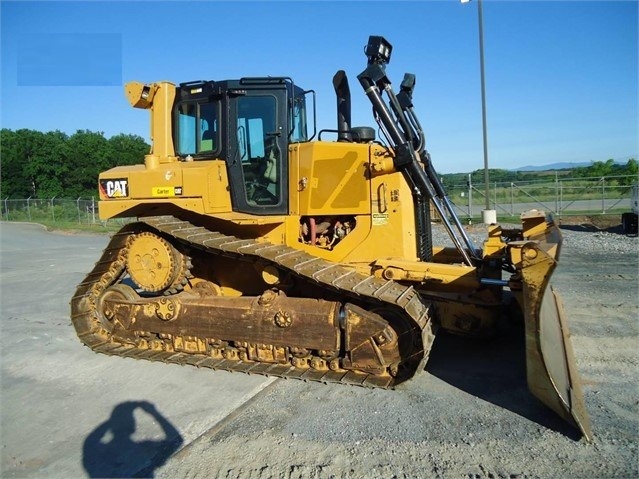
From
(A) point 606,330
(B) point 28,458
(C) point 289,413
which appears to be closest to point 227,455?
(C) point 289,413

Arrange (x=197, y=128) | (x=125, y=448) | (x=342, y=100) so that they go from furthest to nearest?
(x=342, y=100) < (x=197, y=128) < (x=125, y=448)

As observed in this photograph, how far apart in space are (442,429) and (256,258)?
2.64 meters

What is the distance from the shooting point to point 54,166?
53.1 metres

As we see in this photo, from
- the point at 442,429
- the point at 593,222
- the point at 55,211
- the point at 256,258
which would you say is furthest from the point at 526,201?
the point at 55,211

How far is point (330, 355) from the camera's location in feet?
17.3

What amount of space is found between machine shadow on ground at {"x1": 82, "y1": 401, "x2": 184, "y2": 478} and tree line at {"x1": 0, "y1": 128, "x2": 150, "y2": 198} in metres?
51.2

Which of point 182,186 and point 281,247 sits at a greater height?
point 182,186

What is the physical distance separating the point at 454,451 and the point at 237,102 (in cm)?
442

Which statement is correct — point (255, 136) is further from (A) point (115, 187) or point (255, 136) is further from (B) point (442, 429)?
(B) point (442, 429)

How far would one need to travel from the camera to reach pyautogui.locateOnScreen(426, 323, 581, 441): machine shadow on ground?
421 centimetres

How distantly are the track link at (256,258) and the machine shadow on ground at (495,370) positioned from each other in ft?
2.01

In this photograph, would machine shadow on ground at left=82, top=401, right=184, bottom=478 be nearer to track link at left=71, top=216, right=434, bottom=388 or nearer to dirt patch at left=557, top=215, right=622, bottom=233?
track link at left=71, top=216, right=434, bottom=388

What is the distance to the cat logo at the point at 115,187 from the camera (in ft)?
20.4

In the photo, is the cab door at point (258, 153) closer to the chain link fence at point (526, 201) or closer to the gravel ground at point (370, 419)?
the gravel ground at point (370, 419)
